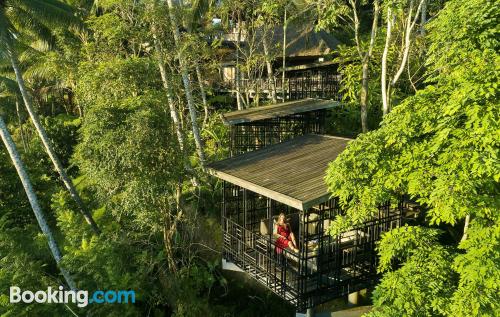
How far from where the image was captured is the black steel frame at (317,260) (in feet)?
24.9

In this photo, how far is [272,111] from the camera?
11.1 m

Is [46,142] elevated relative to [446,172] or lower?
lower

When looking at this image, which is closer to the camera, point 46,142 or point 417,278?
point 417,278

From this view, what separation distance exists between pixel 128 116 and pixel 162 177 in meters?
1.57

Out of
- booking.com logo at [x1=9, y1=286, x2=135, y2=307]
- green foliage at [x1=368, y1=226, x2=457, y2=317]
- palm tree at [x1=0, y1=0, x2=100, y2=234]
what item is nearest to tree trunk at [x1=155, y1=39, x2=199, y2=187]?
booking.com logo at [x1=9, y1=286, x2=135, y2=307]

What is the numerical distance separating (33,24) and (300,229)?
12.0m

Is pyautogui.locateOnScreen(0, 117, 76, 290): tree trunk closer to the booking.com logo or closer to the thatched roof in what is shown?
the booking.com logo

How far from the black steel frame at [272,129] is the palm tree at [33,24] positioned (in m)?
5.31

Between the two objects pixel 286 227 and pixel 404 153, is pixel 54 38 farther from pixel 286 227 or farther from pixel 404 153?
pixel 404 153

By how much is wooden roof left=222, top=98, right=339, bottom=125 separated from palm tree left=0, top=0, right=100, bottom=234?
549 centimetres

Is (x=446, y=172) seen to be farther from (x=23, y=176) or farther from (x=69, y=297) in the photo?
(x=23, y=176)

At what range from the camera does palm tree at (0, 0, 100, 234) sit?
10.7 metres

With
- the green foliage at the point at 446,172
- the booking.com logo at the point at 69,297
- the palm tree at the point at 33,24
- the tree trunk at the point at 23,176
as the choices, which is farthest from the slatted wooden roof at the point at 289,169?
the palm tree at the point at 33,24

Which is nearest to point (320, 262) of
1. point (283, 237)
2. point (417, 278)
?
point (283, 237)
